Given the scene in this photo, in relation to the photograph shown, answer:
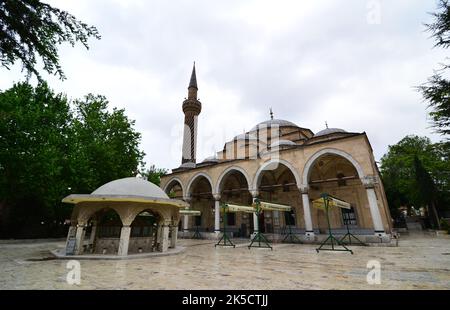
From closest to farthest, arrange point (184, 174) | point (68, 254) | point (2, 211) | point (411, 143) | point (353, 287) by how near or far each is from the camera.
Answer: point (353, 287) < point (68, 254) < point (2, 211) < point (184, 174) < point (411, 143)

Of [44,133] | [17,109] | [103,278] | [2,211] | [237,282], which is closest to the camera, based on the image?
[237,282]

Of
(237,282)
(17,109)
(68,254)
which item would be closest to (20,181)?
(17,109)

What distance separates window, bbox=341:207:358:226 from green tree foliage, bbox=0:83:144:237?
662 inches

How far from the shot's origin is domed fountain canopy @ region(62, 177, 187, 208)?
25.2 ft

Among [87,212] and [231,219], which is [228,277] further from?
[231,219]

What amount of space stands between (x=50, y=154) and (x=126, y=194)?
7.62m

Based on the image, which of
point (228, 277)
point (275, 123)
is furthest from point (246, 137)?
point (228, 277)

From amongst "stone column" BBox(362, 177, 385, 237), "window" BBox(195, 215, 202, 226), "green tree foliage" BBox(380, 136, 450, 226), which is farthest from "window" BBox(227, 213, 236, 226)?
"green tree foliage" BBox(380, 136, 450, 226)

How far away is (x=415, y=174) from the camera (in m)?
23.0

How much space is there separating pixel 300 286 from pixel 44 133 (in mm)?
15043

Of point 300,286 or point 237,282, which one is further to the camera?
point 237,282

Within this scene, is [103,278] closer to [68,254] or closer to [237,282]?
[237,282]

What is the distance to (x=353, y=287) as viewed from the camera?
3846 millimetres

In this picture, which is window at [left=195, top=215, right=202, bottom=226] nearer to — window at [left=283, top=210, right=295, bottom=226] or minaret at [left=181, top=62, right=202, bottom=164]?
minaret at [left=181, top=62, right=202, bottom=164]
